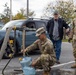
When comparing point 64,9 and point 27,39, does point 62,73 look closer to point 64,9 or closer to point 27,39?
point 27,39

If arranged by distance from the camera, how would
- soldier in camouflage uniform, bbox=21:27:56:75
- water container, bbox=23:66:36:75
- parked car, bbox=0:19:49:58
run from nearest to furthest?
soldier in camouflage uniform, bbox=21:27:56:75, water container, bbox=23:66:36:75, parked car, bbox=0:19:49:58

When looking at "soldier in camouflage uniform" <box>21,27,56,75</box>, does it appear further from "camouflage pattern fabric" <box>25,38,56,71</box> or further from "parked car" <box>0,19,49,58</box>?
"parked car" <box>0,19,49,58</box>

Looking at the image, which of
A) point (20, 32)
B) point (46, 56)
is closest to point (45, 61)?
point (46, 56)

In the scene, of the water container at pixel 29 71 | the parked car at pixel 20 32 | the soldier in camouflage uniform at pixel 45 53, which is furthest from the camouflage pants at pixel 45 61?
the parked car at pixel 20 32

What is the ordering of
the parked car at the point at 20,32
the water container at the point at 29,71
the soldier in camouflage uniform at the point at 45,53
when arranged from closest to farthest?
the soldier in camouflage uniform at the point at 45,53 < the water container at the point at 29,71 < the parked car at the point at 20,32

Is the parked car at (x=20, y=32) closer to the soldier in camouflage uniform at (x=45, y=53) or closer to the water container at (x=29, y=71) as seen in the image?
the water container at (x=29, y=71)

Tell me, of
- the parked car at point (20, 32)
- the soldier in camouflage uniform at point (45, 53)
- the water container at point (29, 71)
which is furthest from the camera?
the parked car at point (20, 32)

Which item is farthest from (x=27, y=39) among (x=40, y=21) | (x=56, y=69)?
(x=56, y=69)

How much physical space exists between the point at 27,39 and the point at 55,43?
2.60 m

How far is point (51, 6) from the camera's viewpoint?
5272 centimetres

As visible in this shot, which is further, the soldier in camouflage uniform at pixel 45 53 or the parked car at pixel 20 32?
the parked car at pixel 20 32

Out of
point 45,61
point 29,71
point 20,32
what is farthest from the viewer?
→ point 20,32

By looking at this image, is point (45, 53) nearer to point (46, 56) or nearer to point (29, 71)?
point (46, 56)

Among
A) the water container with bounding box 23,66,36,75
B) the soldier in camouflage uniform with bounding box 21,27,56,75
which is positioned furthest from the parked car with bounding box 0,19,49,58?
the soldier in camouflage uniform with bounding box 21,27,56,75
